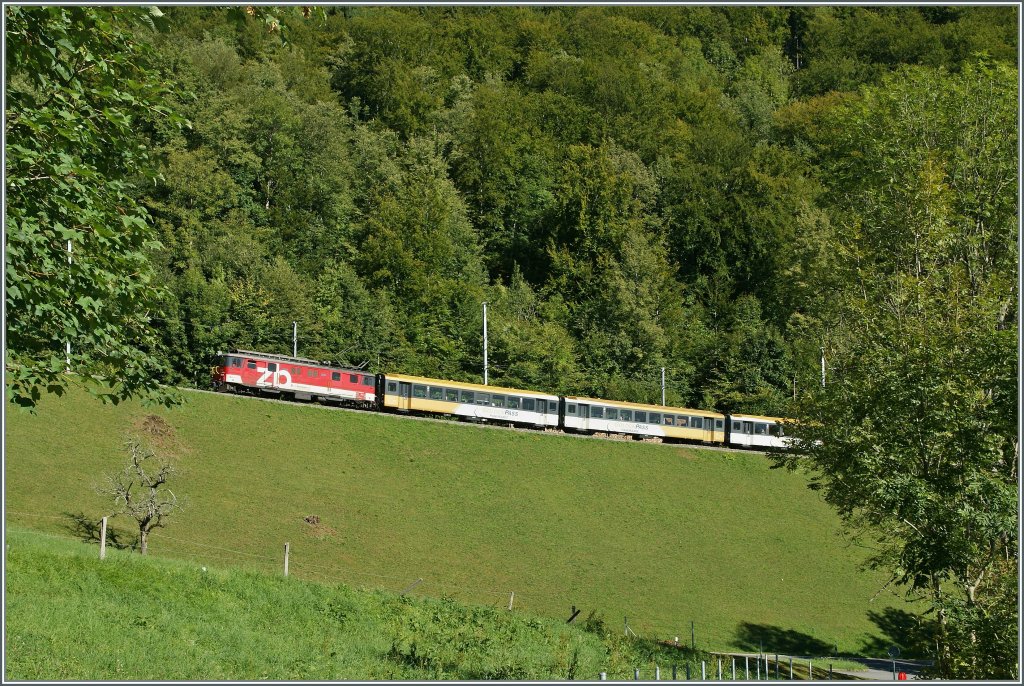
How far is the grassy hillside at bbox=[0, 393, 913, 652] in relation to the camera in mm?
35594

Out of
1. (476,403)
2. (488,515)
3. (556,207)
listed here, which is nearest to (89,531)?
(488,515)

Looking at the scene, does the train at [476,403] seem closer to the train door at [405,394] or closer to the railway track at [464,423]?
the train door at [405,394]

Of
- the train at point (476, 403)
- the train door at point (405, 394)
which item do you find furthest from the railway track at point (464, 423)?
the train at point (476, 403)

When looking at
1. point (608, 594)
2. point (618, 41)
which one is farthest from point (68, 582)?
point (618, 41)

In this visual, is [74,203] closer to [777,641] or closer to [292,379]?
[777,641]

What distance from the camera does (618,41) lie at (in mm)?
106125

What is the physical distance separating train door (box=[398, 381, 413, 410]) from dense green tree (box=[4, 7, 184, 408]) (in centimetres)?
3794

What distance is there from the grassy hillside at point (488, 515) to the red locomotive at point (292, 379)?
374cm

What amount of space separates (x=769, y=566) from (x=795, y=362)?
98.8 ft

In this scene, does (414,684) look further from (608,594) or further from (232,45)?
(232,45)

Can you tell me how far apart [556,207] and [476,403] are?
29528 mm

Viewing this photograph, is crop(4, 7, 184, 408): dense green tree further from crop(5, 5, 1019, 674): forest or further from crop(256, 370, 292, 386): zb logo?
crop(256, 370, 292, 386): zb logo

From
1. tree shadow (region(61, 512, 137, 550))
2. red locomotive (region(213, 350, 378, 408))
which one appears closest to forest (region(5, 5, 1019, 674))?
red locomotive (region(213, 350, 378, 408))

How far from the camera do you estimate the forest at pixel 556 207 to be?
16422 mm
